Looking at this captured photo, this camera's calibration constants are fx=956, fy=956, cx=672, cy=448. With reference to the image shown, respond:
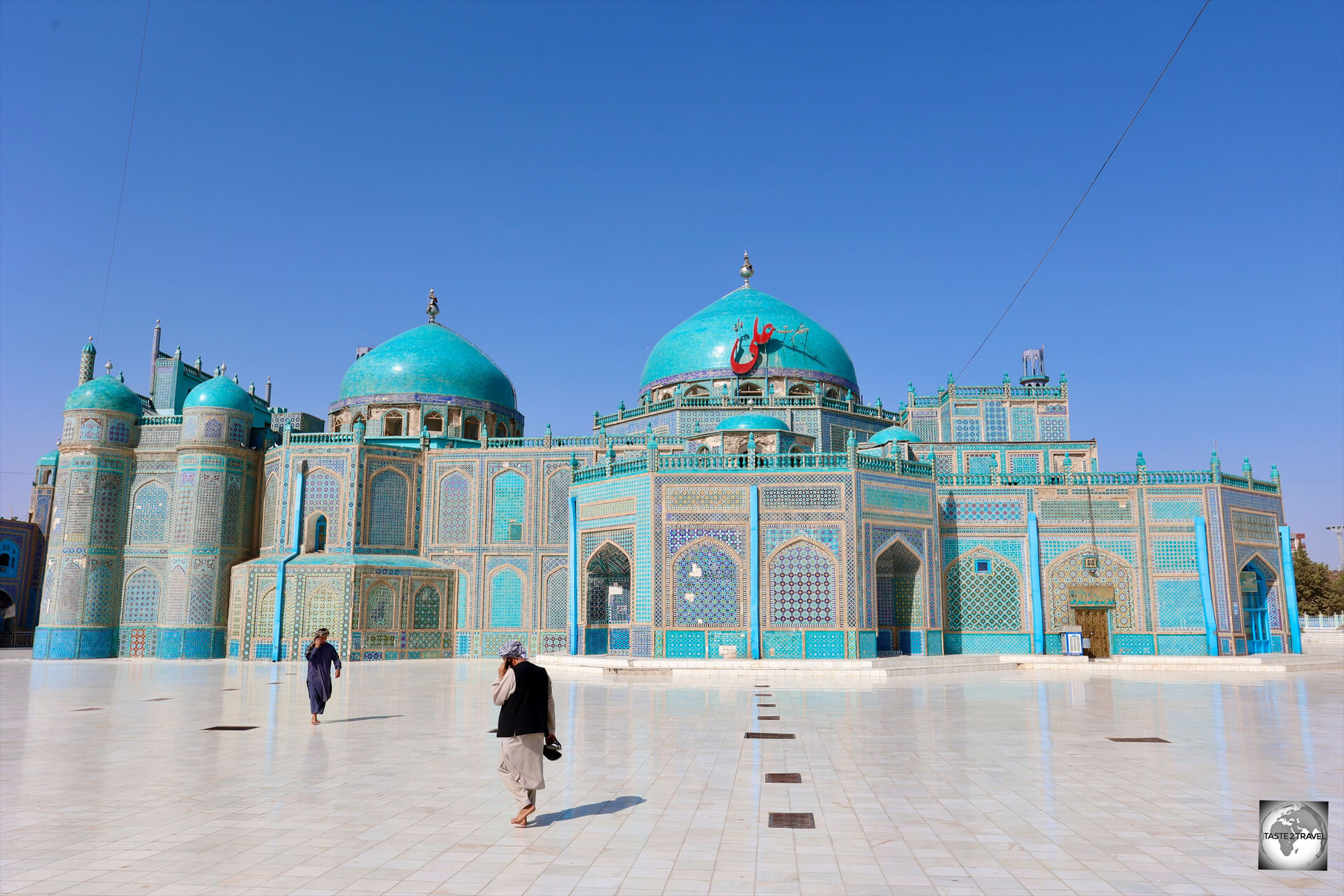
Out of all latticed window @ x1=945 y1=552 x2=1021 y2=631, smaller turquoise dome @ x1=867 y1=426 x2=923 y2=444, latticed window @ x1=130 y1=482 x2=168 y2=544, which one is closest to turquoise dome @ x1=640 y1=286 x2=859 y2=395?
smaller turquoise dome @ x1=867 y1=426 x2=923 y2=444

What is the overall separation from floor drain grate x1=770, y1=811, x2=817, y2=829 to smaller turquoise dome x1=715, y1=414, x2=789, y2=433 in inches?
975

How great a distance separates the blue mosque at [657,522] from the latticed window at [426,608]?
106 mm

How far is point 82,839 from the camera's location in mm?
6699

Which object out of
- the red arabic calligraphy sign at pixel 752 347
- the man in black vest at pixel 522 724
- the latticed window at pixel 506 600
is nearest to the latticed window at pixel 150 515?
the latticed window at pixel 506 600

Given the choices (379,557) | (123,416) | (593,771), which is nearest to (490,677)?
(379,557)

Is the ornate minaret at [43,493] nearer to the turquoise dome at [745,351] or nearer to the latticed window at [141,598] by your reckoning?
the latticed window at [141,598]

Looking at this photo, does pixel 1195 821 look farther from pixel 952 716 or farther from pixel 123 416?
pixel 123 416

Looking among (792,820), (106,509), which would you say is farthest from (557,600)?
(792,820)

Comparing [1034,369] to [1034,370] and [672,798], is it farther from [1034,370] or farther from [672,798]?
[672,798]

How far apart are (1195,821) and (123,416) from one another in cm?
3699

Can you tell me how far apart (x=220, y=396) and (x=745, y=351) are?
1937 cm

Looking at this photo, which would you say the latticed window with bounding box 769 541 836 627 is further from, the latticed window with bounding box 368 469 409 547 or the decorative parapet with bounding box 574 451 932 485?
the latticed window with bounding box 368 469 409 547

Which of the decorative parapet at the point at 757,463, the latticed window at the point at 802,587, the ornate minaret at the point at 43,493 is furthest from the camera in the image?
the ornate minaret at the point at 43,493

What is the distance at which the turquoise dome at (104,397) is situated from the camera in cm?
3456
